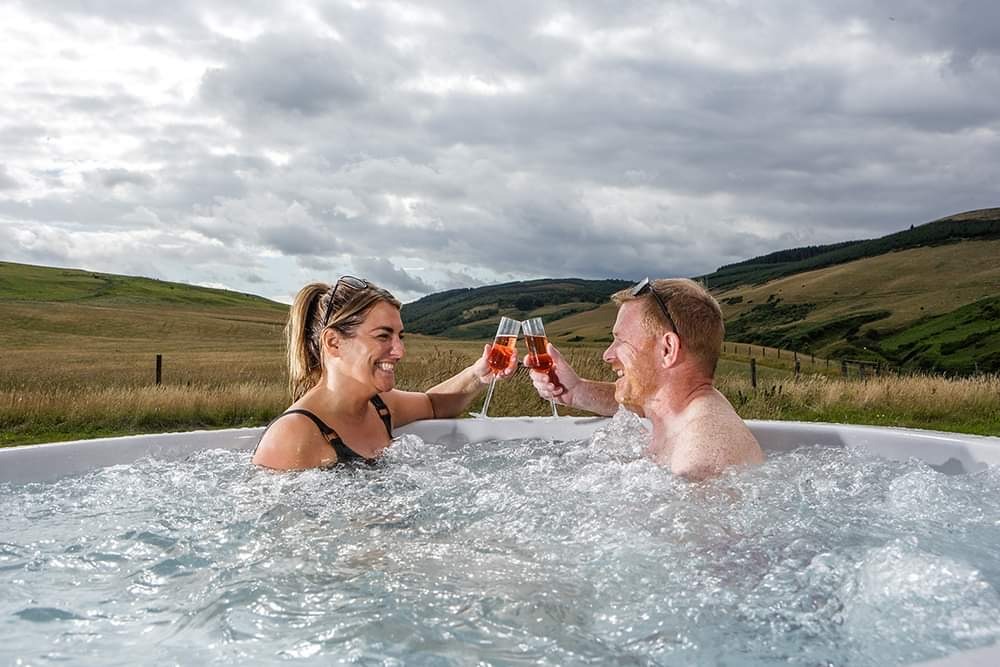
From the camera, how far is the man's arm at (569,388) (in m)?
4.22

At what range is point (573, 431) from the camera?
16.7 ft

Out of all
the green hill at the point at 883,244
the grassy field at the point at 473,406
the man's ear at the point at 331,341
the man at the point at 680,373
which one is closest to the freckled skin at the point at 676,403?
the man at the point at 680,373

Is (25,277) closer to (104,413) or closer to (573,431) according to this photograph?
(104,413)

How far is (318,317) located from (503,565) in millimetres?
1511

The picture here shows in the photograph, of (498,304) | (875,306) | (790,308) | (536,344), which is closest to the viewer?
(536,344)

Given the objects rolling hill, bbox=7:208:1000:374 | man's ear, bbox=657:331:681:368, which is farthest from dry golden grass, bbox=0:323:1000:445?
rolling hill, bbox=7:208:1000:374

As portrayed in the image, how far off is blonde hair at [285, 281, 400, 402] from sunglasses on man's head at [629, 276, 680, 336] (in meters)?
1.11

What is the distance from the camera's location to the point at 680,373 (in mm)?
3377

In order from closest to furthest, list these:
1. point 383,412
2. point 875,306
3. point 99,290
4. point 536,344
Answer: point 536,344
point 383,412
point 875,306
point 99,290

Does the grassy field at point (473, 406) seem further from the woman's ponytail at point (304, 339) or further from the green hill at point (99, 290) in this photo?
the green hill at point (99, 290)

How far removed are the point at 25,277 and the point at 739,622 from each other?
8468cm

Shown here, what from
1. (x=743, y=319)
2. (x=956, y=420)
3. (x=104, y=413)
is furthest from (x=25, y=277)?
(x=956, y=420)

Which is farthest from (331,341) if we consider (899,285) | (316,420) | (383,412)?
(899,285)

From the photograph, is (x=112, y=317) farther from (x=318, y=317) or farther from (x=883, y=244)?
(x=883, y=244)
